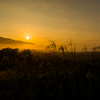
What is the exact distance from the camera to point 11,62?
514 inches

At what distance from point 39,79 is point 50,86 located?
920mm

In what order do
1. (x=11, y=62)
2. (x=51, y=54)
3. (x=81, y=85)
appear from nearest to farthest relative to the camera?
(x=81, y=85), (x=11, y=62), (x=51, y=54)

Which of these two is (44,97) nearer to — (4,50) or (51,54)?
(51,54)

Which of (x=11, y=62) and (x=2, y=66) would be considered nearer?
(x=2, y=66)

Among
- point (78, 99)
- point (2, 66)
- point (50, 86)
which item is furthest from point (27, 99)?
point (2, 66)

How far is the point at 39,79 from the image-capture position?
18.5ft

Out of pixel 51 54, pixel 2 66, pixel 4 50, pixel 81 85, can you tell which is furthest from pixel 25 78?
pixel 4 50

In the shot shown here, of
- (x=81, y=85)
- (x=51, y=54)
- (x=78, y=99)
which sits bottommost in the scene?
(x=78, y=99)

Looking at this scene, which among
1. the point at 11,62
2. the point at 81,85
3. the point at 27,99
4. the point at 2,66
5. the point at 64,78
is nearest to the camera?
the point at 27,99

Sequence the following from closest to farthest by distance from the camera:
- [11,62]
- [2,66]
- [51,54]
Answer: [2,66]
[11,62]
[51,54]

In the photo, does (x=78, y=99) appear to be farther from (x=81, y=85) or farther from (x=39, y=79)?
(x=39, y=79)

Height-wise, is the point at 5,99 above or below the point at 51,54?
below

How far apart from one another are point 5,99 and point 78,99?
2.43 m

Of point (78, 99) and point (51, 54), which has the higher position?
point (51, 54)
